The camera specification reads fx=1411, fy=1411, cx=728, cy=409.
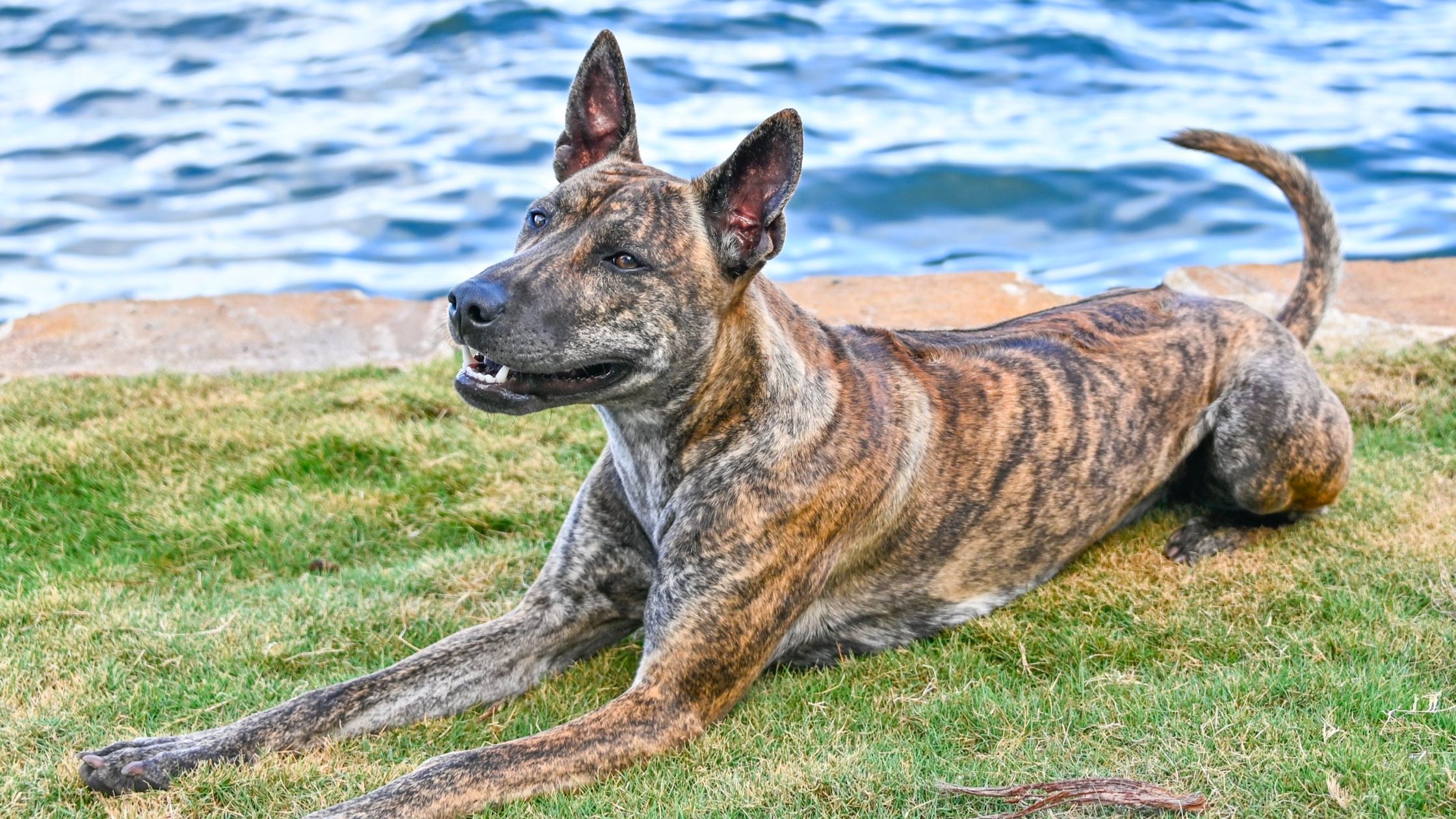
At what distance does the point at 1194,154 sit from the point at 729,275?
31.7 ft

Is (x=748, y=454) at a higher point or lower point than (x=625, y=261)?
lower

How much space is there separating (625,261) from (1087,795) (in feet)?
5.58

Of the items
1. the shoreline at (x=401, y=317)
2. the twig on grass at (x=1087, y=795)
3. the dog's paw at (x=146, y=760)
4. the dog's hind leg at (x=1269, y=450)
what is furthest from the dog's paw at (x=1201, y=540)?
the dog's paw at (x=146, y=760)

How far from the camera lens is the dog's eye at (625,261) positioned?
11.8 feet

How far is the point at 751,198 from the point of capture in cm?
369

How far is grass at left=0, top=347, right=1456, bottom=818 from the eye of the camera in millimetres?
3359

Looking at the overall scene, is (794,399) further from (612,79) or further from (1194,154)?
(1194,154)

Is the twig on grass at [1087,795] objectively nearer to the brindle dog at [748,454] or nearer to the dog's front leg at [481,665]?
the brindle dog at [748,454]

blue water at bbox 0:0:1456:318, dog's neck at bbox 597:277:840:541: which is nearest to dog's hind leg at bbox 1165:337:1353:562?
dog's neck at bbox 597:277:840:541

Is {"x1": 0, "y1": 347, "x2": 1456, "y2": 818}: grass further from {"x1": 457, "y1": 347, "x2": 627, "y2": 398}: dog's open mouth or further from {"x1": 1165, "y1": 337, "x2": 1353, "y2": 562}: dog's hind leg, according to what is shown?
→ {"x1": 457, "y1": 347, "x2": 627, "y2": 398}: dog's open mouth

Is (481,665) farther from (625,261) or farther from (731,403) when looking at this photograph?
(625,261)

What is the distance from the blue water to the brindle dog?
5166 millimetres

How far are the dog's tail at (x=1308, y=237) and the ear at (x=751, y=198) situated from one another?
2.19 metres

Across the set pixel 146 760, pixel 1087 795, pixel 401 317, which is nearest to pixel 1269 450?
pixel 1087 795
